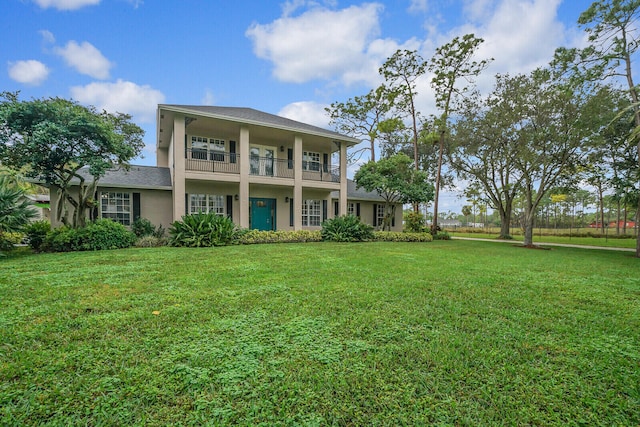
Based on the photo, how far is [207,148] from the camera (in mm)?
14461

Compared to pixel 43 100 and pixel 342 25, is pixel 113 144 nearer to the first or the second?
pixel 43 100

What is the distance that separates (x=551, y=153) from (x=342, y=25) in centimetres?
1157

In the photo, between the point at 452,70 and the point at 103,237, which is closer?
the point at 103,237

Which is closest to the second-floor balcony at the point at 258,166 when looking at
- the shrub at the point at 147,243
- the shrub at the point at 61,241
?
the shrub at the point at 147,243

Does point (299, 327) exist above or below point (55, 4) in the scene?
below

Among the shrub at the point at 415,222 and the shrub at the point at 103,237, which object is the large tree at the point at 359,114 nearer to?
the shrub at the point at 415,222

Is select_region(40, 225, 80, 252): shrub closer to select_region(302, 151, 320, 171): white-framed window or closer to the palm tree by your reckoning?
the palm tree

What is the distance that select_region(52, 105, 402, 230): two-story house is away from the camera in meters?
12.5

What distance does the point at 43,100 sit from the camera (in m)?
9.20

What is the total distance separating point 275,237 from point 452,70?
15.2m

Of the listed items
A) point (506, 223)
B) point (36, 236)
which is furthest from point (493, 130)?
point (36, 236)

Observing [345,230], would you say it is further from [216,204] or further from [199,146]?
[199,146]

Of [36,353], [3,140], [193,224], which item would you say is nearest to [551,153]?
[193,224]

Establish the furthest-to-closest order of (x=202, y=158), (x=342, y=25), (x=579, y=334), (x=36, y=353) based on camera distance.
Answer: (x=202, y=158) → (x=342, y=25) → (x=579, y=334) → (x=36, y=353)
